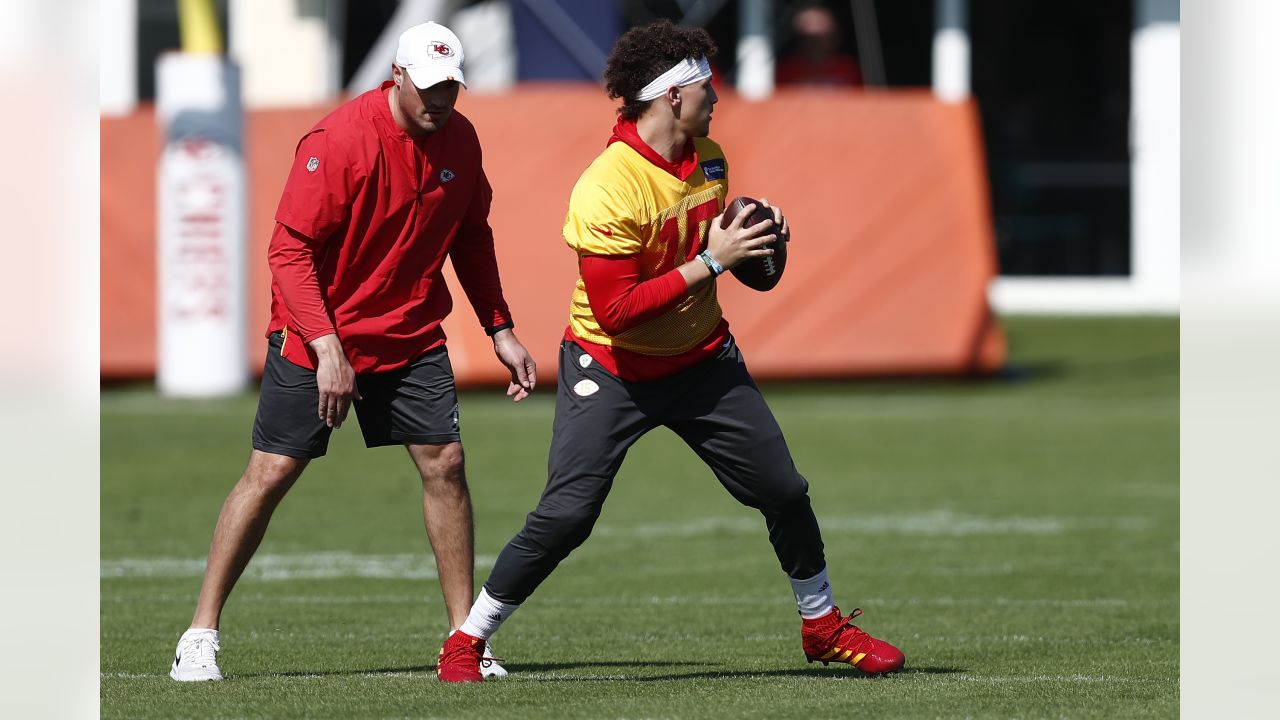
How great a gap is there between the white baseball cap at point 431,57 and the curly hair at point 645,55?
481 mm

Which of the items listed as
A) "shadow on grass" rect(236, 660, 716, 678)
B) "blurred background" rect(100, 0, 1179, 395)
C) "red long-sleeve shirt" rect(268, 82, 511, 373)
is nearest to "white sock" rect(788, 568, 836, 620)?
"shadow on grass" rect(236, 660, 716, 678)

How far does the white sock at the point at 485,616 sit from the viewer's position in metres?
6.19

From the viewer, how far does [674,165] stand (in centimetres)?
603

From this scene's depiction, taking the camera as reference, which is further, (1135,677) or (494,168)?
(494,168)

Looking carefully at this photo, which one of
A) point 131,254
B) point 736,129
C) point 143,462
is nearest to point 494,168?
point 736,129

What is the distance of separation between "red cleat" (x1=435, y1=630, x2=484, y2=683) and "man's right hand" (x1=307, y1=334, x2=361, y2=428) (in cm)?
81

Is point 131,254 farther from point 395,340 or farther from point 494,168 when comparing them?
point 395,340

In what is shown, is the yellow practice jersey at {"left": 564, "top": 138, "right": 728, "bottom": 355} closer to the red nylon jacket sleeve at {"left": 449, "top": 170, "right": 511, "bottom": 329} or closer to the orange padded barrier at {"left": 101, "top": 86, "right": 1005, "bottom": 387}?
the red nylon jacket sleeve at {"left": 449, "top": 170, "right": 511, "bottom": 329}

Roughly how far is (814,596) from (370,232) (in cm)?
187

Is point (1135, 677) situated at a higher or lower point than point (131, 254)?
lower

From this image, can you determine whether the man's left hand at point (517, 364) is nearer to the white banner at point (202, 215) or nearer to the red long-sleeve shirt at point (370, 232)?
the red long-sleeve shirt at point (370, 232)

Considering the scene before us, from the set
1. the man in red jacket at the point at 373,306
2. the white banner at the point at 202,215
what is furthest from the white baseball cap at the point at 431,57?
the white banner at the point at 202,215
